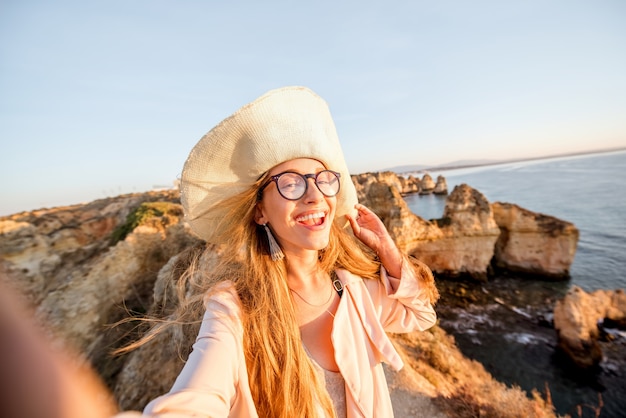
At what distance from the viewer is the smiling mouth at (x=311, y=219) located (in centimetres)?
169

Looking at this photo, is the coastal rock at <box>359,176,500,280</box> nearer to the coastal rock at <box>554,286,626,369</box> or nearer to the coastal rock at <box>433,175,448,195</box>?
the coastal rock at <box>554,286,626,369</box>

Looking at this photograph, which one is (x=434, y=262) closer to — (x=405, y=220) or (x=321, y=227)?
(x=405, y=220)

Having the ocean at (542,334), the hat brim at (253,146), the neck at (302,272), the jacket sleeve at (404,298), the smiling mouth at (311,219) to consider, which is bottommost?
→ the ocean at (542,334)

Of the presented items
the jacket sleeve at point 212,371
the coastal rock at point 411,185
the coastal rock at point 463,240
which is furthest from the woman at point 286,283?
the coastal rock at point 411,185

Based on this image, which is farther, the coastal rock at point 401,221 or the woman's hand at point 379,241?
the coastal rock at point 401,221

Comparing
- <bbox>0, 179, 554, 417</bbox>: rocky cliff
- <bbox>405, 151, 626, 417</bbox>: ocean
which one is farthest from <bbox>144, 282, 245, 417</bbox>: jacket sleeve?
<bbox>405, 151, 626, 417</bbox>: ocean

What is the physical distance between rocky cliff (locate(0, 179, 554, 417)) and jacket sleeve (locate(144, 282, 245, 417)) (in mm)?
1402

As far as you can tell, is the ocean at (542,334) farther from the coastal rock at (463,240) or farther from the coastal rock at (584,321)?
the coastal rock at (463,240)

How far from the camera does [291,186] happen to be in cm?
166

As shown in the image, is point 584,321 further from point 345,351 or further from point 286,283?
point 286,283

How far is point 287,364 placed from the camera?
1515 mm

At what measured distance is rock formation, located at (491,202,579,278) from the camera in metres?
15.3

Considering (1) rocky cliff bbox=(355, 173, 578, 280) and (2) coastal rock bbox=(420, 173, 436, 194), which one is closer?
(1) rocky cliff bbox=(355, 173, 578, 280)

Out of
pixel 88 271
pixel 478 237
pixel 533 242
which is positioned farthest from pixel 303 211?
pixel 533 242
